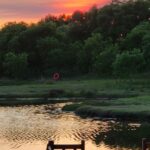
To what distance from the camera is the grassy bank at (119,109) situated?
61.3 m

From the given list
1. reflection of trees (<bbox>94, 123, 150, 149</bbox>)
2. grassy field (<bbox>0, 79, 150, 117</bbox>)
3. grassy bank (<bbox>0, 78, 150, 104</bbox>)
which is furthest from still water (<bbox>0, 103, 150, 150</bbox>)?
grassy bank (<bbox>0, 78, 150, 104</bbox>)

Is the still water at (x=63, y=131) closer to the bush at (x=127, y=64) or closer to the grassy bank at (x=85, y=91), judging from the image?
the grassy bank at (x=85, y=91)

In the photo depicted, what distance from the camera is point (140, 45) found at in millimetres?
133375

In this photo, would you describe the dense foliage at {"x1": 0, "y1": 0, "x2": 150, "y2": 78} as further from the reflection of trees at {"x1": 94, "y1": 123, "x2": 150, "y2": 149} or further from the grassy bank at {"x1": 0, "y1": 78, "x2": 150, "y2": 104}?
the reflection of trees at {"x1": 94, "y1": 123, "x2": 150, "y2": 149}

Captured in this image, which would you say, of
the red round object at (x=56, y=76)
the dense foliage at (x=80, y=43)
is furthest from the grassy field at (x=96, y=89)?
the red round object at (x=56, y=76)

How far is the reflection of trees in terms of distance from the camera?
146 ft

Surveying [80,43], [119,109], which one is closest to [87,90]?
[119,109]

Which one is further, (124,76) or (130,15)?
(130,15)

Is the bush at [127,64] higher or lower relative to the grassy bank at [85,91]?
higher

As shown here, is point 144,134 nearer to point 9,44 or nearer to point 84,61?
point 84,61

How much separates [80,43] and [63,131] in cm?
9630

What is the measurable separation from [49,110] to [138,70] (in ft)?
146

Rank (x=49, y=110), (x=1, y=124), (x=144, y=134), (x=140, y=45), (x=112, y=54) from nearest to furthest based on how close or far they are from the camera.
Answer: (x=144, y=134) < (x=1, y=124) < (x=49, y=110) < (x=112, y=54) < (x=140, y=45)

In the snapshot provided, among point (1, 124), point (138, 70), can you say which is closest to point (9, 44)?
point (138, 70)
